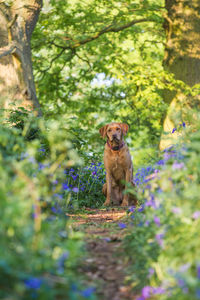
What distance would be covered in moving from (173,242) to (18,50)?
256 inches

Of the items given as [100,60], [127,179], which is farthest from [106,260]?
[100,60]

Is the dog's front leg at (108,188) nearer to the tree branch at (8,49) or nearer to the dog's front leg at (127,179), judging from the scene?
the dog's front leg at (127,179)

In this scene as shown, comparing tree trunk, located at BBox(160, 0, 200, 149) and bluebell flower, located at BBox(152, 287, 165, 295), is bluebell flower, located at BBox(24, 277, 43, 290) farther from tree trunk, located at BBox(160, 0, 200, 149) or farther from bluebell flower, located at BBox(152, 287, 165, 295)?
tree trunk, located at BBox(160, 0, 200, 149)

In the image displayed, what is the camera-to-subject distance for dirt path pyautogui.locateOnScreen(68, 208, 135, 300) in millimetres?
2523

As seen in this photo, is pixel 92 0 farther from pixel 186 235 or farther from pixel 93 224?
pixel 186 235

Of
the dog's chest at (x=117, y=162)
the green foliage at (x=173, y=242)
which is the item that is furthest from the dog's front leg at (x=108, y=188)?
the green foliage at (x=173, y=242)

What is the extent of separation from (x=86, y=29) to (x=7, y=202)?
34.3ft

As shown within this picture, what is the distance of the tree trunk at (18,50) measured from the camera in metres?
7.93

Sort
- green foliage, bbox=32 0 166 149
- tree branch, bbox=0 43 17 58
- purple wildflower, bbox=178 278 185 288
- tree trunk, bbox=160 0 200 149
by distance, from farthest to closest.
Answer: green foliage, bbox=32 0 166 149 → tree trunk, bbox=160 0 200 149 → tree branch, bbox=0 43 17 58 → purple wildflower, bbox=178 278 185 288

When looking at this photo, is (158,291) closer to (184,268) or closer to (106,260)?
A: (184,268)

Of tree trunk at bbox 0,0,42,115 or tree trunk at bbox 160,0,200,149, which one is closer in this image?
tree trunk at bbox 0,0,42,115

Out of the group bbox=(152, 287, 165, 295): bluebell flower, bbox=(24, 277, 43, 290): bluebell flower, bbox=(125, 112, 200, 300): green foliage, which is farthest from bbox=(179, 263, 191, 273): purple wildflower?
bbox=(24, 277, 43, 290): bluebell flower

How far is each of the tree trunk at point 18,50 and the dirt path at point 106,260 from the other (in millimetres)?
4187

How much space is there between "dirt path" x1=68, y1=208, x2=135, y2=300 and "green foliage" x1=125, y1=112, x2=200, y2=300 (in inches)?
4.4
